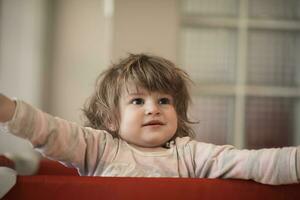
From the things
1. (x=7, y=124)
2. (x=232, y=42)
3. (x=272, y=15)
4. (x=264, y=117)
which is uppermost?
(x=272, y=15)

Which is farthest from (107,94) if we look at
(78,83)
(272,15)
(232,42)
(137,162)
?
(272,15)

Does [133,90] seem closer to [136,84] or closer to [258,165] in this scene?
[136,84]

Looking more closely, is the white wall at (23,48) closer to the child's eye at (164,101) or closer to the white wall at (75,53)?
the white wall at (75,53)

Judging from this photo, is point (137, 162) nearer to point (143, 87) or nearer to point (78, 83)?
point (143, 87)

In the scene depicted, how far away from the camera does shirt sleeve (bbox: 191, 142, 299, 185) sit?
1.78 feet

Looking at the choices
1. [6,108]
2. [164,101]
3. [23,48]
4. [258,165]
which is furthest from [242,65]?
[6,108]

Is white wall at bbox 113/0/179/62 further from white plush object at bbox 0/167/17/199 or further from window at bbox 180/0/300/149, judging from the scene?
white plush object at bbox 0/167/17/199

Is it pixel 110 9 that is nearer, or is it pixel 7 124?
pixel 7 124

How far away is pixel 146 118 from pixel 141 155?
6 centimetres

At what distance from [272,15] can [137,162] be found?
125 cm

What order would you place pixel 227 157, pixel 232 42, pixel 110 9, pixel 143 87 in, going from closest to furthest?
pixel 227 157 → pixel 143 87 → pixel 110 9 → pixel 232 42

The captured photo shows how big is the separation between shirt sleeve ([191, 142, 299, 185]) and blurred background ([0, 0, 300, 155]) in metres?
0.83

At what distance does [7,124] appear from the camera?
1.69ft

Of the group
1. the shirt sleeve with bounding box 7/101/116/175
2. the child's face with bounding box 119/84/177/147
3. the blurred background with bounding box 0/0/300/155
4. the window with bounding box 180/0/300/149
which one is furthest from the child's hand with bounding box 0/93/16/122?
the window with bounding box 180/0/300/149
